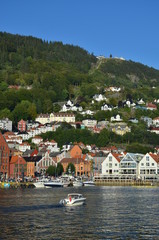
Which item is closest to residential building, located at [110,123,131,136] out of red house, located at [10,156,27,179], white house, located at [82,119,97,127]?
white house, located at [82,119,97,127]

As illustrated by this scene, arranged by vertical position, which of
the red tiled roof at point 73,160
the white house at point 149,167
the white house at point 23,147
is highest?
the white house at point 23,147

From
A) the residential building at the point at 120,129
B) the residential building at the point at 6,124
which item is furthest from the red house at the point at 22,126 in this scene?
the residential building at the point at 120,129

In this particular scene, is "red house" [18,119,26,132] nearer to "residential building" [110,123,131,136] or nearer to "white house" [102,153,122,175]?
"residential building" [110,123,131,136]

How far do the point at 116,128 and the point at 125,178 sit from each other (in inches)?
2193

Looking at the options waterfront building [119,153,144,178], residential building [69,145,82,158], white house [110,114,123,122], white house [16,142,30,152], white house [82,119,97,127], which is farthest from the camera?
white house [110,114,123,122]

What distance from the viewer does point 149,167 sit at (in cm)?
12075

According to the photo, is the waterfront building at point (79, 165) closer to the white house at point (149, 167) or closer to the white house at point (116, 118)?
the white house at point (149, 167)

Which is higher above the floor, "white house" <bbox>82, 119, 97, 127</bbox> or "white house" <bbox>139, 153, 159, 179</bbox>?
"white house" <bbox>82, 119, 97, 127</bbox>

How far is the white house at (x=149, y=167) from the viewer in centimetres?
12019

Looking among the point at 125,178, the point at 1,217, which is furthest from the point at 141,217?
the point at 125,178

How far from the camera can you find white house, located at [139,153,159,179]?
120188mm

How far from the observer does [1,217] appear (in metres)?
43.0

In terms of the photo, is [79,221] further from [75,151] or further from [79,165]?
[75,151]

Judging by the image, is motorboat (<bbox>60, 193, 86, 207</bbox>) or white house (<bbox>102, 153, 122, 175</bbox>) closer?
motorboat (<bbox>60, 193, 86, 207</bbox>)
